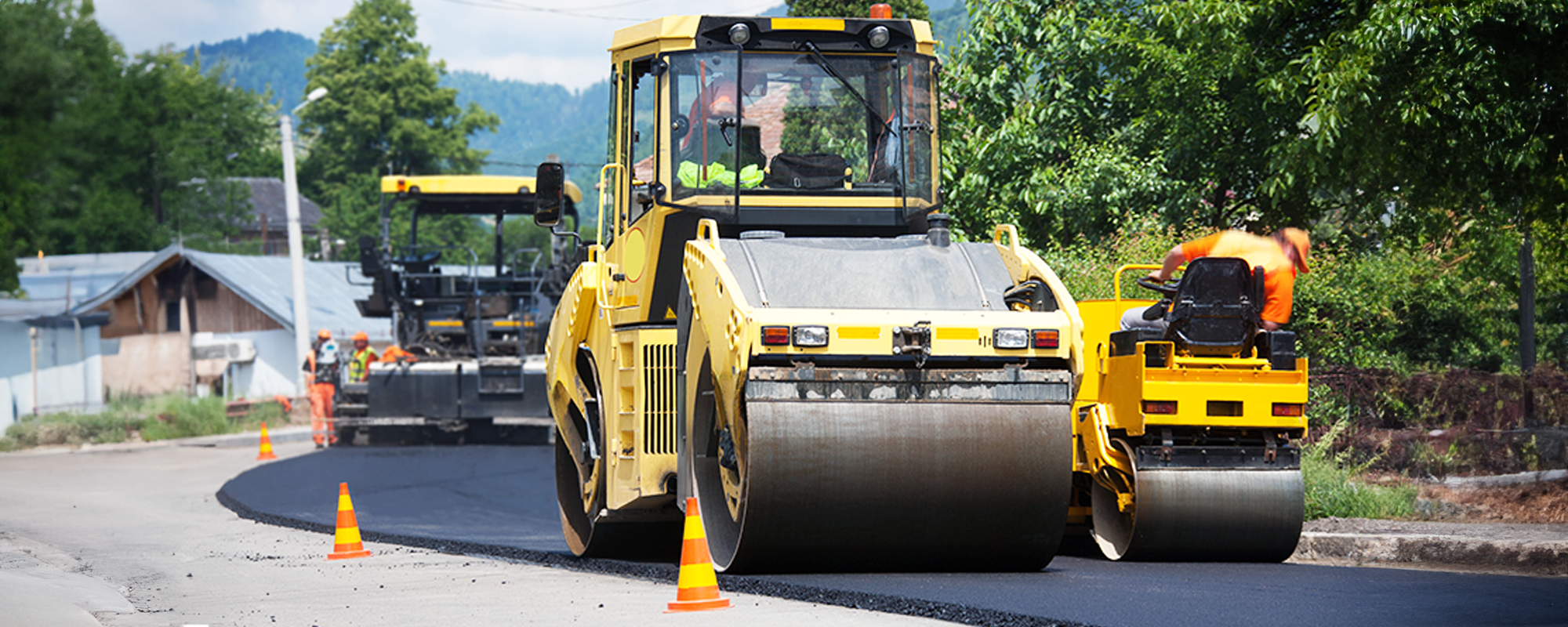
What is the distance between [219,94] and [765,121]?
340cm

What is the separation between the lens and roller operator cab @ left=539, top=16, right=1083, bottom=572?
604 cm

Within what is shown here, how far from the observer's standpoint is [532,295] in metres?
20.8

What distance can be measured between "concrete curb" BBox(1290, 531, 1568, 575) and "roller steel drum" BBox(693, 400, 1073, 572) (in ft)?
8.71

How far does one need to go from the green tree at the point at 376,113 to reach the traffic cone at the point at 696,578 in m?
49.2

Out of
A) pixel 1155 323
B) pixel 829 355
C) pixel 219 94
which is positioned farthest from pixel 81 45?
pixel 1155 323

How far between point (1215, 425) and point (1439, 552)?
64.5 inches

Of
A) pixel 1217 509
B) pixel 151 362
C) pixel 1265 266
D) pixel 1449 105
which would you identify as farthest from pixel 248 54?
Answer: pixel 151 362

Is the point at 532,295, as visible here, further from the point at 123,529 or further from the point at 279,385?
the point at 279,385

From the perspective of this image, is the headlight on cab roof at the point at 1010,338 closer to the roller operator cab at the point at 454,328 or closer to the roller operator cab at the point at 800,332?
the roller operator cab at the point at 800,332

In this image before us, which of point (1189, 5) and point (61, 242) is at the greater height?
point (1189, 5)

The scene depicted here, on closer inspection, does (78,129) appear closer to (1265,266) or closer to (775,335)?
(775,335)

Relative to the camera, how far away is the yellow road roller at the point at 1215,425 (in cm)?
721

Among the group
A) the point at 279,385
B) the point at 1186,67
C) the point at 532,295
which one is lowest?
the point at 279,385

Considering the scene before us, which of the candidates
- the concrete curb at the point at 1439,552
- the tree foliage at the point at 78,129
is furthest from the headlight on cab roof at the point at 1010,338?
the tree foliage at the point at 78,129
